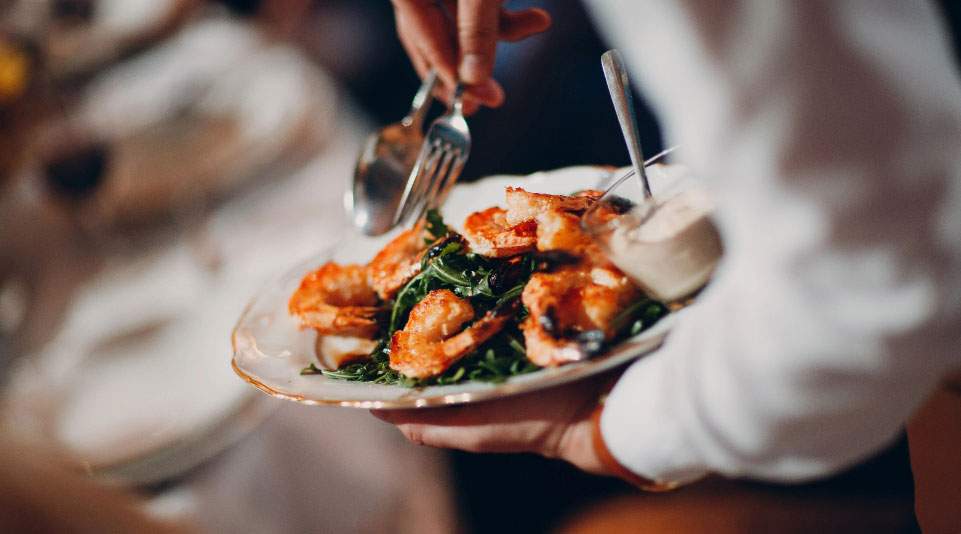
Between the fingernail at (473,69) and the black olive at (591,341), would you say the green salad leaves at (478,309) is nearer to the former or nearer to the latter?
the black olive at (591,341)

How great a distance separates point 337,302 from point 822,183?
1.29 meters

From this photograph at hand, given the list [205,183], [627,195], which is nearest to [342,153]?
[205,183]

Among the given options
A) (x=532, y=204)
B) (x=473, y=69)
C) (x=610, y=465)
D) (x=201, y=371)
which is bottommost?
(x=201, y=371)

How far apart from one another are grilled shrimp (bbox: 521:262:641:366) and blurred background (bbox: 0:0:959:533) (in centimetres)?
100

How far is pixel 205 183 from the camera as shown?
139 inches

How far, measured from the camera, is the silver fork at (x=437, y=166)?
2.05m

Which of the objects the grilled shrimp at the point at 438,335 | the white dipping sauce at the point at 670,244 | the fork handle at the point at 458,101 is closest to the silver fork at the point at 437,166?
the fork handle at the point at 458,101

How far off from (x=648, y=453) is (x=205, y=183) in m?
3.04

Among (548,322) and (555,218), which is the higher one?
(555,218)

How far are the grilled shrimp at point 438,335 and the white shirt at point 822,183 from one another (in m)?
0.57

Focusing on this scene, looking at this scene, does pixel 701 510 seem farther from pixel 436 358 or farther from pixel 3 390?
pixel 3 390

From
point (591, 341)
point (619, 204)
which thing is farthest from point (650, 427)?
point (619, 204)

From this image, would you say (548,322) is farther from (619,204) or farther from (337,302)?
(337,302)

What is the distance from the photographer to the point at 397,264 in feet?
5.84
